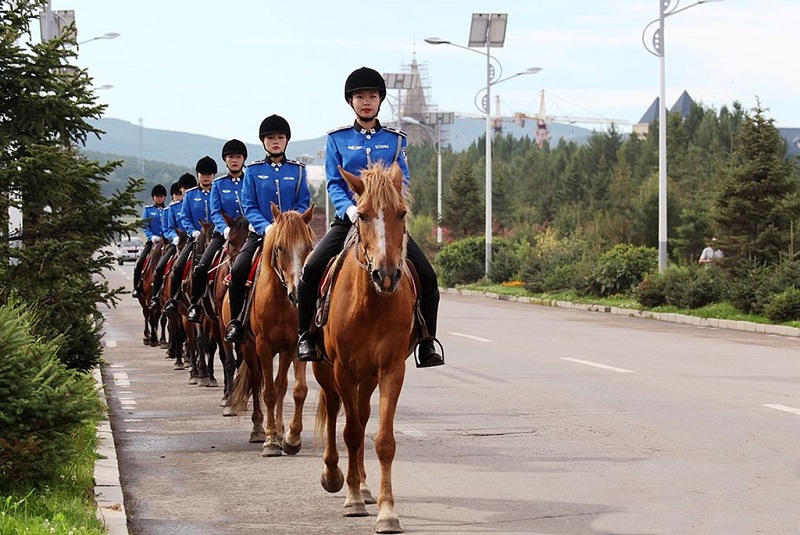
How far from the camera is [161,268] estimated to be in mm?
20844

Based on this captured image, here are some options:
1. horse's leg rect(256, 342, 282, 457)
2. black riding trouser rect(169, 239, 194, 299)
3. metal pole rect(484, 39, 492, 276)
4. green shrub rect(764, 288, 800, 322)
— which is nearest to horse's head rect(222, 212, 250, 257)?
horse's leg rect(256, 342, 282, 457)

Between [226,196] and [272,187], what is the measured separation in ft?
8.19

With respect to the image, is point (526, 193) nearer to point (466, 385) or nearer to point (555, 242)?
point (555, 242)

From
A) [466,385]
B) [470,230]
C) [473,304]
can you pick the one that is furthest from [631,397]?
[470,230]

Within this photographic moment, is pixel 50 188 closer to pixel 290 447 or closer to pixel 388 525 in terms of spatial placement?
pixel 290 447

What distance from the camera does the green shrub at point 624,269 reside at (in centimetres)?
3647

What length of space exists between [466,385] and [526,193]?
82.5m

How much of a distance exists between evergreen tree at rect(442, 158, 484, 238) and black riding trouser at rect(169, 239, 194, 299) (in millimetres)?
44012

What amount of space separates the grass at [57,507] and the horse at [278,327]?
2217 mm


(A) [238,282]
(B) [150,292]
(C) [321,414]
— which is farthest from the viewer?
(B) [150,292]

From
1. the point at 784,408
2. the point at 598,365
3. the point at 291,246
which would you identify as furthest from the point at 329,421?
the point at 598,365

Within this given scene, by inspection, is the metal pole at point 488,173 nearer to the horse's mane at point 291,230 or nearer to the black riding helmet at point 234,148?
the black riding helmet at point 234,148

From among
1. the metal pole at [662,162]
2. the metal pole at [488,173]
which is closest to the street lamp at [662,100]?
the metal pole at [662,162]

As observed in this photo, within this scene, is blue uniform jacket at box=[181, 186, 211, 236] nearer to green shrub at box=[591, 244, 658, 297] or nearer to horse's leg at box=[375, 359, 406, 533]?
horse's leg at box=[375, 359, 406, 533]
